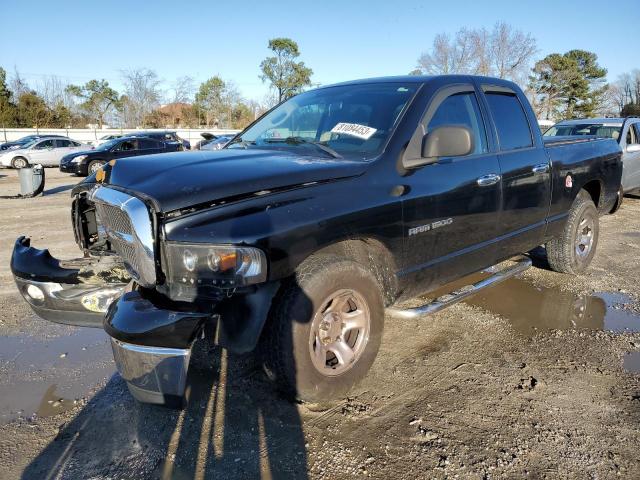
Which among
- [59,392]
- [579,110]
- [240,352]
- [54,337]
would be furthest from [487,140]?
[579,110]

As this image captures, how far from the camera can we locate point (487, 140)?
3902 millimetres

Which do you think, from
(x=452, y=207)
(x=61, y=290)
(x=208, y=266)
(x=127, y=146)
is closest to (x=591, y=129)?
(x=452, y=207)

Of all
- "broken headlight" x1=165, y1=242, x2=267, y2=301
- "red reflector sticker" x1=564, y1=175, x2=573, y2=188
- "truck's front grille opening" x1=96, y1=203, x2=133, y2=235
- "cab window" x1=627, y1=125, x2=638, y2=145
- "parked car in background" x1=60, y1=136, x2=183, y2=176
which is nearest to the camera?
"broken headlight" x1=165, y1=242, x2=267, y2=301

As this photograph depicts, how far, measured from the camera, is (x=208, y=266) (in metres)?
2.35

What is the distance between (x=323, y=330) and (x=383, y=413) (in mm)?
599

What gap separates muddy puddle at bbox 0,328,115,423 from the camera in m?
2.94

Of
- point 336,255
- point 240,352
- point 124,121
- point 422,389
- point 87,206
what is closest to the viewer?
point 240,352

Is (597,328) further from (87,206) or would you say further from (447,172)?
(87,206)

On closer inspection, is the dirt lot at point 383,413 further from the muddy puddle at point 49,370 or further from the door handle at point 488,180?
the door handle at point 488,180

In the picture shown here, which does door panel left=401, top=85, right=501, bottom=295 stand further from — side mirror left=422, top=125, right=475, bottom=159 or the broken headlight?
the broken headlight

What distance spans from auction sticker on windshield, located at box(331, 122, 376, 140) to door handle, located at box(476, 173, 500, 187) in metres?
0.96

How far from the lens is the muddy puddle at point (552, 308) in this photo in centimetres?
416

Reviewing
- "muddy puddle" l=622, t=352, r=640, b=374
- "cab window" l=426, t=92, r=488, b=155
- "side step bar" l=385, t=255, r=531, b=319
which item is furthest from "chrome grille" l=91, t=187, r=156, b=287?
"muddy puddle" l=622, t=352, r=640, b=374

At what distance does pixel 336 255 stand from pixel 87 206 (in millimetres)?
1935
